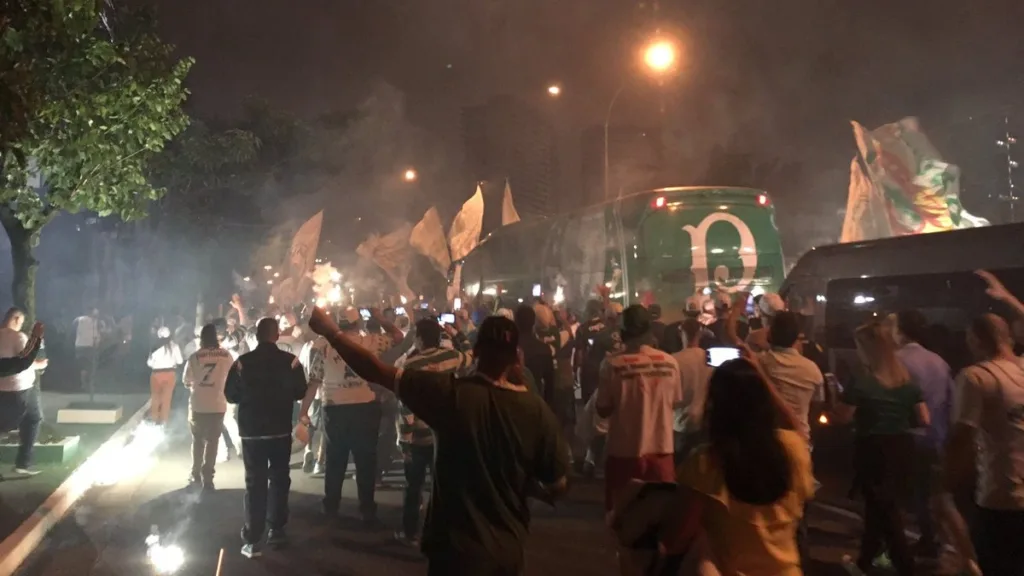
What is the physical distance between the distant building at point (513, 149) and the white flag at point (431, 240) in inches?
1483

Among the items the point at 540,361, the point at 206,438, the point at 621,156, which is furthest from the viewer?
the point at 621,156

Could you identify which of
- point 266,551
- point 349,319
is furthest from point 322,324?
point 349,319

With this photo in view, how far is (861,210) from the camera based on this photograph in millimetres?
19578

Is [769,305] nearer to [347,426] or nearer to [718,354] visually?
[718,354]

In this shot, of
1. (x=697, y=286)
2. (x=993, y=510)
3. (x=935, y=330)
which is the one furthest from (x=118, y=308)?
(x=993, y=510)

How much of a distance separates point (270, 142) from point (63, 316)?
11255 millimetres

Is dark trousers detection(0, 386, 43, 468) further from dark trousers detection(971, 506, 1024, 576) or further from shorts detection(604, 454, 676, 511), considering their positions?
dark trousers detection(971, 506, 1024, 576)

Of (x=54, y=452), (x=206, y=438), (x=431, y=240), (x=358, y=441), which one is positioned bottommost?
(x=54, y=452)

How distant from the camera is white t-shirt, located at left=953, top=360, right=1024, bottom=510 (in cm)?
419

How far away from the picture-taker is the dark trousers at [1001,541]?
418 cm

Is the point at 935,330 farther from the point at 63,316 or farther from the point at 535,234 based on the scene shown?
the point at 63,316

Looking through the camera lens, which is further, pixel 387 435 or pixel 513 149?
pixel 513 149

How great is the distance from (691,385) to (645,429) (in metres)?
0.86

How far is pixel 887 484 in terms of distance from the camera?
5445 millimetres
